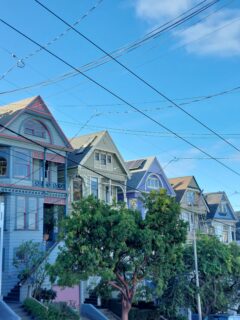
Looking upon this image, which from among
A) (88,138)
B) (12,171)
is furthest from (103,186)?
(12,171)

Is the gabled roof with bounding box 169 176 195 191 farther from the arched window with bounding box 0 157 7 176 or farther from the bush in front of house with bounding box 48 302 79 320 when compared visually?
the bush in front of house with bounding box 48 302 79 320

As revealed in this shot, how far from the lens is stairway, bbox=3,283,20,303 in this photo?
2594cm

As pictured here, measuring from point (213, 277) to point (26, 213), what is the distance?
13206 mm

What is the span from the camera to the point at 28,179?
29969 millimetres

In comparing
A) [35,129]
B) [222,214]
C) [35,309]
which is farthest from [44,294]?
[222,214]

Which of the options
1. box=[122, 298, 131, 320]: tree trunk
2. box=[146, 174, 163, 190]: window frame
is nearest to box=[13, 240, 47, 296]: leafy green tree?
box=[122, 298, 131, 320]: tree trunk

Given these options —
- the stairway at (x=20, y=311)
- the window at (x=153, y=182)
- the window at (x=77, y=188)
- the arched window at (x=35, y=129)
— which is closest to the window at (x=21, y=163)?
the arched window at (x=35, y=129)

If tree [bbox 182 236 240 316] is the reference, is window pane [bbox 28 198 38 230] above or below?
above

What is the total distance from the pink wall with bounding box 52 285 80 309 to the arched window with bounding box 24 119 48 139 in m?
10.7

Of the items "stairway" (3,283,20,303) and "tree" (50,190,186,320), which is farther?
"stairway" (3,283,20,303)

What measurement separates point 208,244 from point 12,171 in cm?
1412

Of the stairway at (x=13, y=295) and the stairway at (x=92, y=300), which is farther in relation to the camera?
the stairway at (x=92, y=300)

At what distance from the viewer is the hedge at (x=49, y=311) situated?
2267 cm

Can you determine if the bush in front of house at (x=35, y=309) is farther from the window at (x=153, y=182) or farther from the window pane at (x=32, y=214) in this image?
the window at (x=153, y=182)
